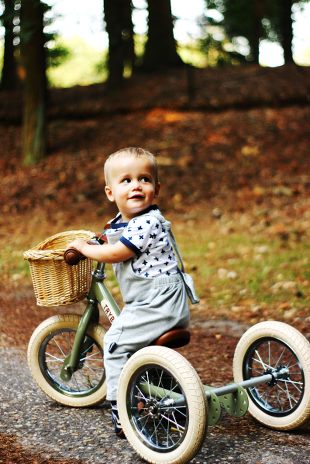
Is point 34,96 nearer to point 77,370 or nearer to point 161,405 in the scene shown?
point 77,370

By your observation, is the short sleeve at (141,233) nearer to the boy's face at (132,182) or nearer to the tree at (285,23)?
the boy's face at (132,182)

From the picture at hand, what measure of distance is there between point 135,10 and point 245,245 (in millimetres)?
8940

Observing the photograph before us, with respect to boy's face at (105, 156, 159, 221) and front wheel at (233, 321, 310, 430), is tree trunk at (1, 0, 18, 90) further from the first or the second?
front wheel at (233, 321, 310, 430)

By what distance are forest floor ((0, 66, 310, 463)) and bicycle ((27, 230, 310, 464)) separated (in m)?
0.88

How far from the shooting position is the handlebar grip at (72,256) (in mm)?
3404

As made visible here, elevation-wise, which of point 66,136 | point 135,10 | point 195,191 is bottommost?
point 195,191

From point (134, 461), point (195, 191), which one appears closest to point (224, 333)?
point (134, 461)

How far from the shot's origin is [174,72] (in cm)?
1484

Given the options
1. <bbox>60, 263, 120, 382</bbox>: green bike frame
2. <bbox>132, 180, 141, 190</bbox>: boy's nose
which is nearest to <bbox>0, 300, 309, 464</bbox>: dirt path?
<bbox>60, 263, 120, 382</bbox>: green bike frame

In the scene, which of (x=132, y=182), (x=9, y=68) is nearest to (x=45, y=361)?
(x=132, y=182)

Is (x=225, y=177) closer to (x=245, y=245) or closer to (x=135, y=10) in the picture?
(x=245, y=245)

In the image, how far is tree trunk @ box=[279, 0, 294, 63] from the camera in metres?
15.9

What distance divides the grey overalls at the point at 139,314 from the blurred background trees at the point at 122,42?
6594 mm

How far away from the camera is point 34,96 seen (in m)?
11.6
